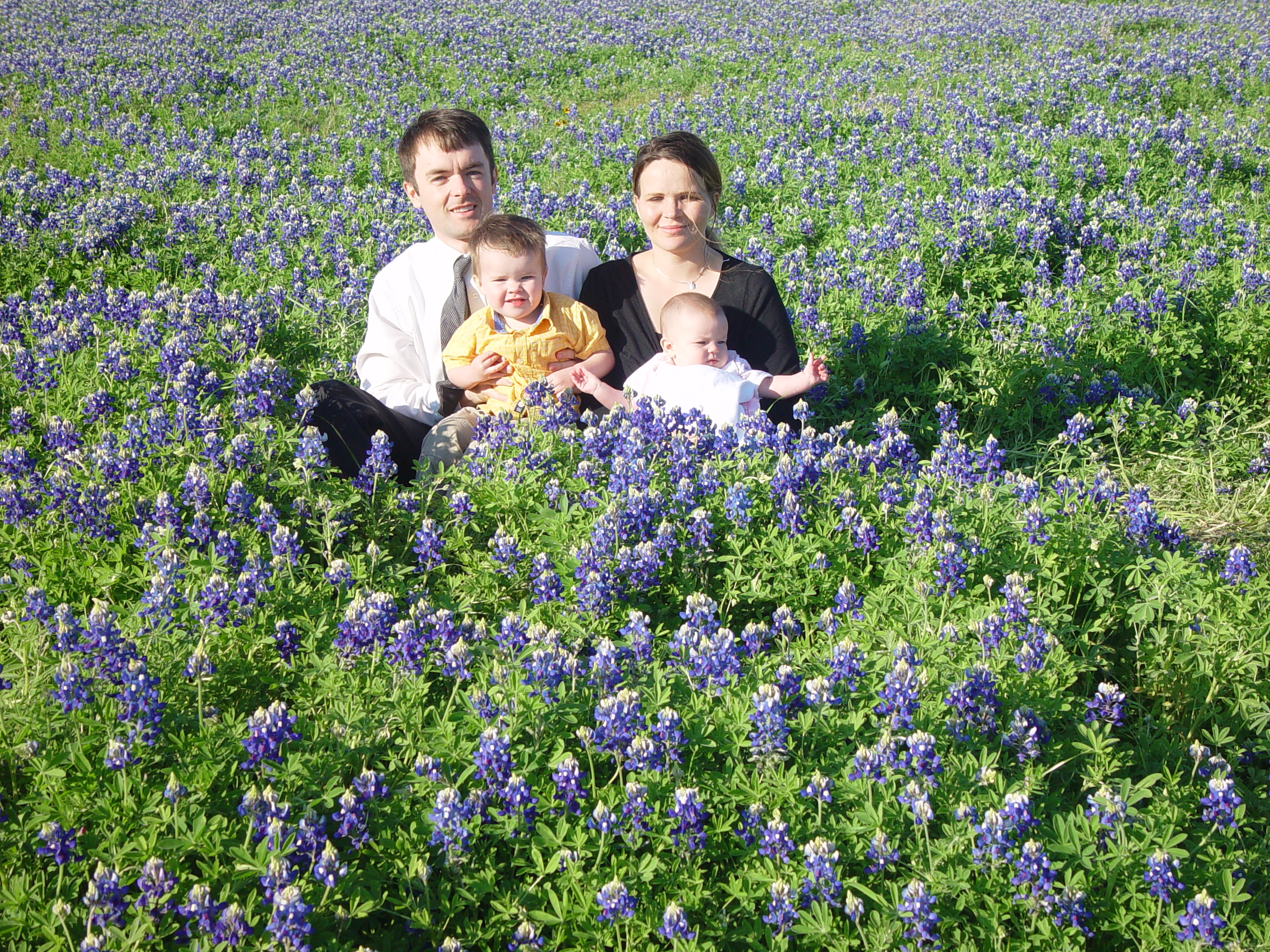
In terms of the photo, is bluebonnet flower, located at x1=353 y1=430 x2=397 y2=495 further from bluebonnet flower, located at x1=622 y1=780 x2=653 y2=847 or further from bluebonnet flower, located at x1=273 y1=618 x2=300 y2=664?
bluebonnet flower, located at x1=622 y1=780 x2=653 y2=847

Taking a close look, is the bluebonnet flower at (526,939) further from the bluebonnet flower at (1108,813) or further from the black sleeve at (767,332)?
the black sleeve at (767,332)

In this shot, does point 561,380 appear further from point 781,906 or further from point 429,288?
point 781,906

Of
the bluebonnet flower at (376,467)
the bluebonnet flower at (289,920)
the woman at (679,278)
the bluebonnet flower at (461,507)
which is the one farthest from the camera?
the woman at (679,278)

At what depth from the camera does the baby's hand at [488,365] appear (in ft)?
15.8

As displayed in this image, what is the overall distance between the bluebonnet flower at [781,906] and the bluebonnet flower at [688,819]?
232 mm

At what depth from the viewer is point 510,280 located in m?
4.64

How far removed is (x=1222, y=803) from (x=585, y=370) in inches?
123

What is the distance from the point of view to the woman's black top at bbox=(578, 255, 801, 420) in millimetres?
5039

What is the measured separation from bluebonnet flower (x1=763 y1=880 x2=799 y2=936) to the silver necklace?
11.1 feet

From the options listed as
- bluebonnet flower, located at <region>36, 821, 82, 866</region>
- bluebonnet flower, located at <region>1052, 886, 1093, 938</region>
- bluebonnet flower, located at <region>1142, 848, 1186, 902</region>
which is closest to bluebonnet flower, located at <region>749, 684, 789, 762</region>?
bluebonnet flower, located at <region>1052, 886, 1093, 938</region>

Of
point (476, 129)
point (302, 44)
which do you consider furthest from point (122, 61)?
point (476, 129)

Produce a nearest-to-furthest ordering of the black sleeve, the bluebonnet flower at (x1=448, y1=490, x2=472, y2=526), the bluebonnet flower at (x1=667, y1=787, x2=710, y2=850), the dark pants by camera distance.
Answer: the bluebonnet flower at (x1=667, y1=787, x2=710, y2=850) < the bluebonnet flower at (x1=448, y1=490, x2=472, y2=526) < the dark pants < the black sleeve

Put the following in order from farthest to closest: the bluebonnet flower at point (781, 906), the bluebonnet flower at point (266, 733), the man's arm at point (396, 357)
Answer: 1. the man's arm at point (396, 357)
2. the bluebonnet flower at point (266, 733)
3. the bluebonnet flower at point (781, 906)

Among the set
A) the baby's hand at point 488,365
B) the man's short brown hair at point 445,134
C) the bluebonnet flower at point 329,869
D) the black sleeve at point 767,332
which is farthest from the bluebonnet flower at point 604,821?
the man's short brown hair at point 445,134
